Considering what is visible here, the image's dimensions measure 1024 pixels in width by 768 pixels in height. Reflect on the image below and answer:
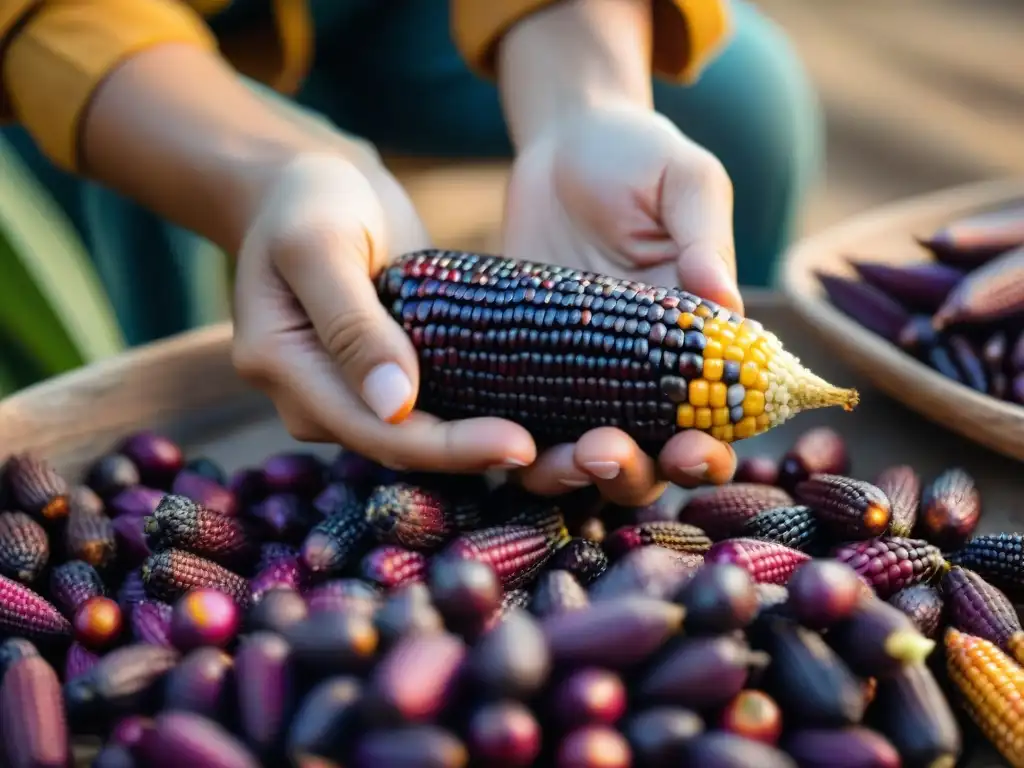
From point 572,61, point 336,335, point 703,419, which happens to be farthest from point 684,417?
point 572,61

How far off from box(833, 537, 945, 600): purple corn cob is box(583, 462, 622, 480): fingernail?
215 mm

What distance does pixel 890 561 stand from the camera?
0.90 meters

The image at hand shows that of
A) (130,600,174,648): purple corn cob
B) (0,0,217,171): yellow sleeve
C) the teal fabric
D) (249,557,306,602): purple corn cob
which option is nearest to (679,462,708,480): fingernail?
(249,557,306,602): purple corn cob

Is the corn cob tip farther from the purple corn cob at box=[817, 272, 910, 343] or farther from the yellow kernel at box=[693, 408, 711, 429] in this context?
the purple corn cob at box=[817, 272, 910, 343]

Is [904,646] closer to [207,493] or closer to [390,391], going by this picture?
[390,391]

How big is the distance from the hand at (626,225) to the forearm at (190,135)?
314 millimetres

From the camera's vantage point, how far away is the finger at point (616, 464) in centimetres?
92

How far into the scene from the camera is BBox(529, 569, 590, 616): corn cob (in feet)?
2.51

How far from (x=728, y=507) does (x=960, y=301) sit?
1.70 ft

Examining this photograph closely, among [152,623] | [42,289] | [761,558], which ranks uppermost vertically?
[761,558]

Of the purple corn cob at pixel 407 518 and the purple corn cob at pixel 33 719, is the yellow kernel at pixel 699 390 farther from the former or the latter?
the purple corn cob at pixel 33 719

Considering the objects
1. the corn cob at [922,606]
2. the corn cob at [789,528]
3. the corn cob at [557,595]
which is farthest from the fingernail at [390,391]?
the corn cob at [922,606]

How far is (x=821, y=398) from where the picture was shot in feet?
3.13

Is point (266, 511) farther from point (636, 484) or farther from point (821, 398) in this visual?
point (821, 398)
